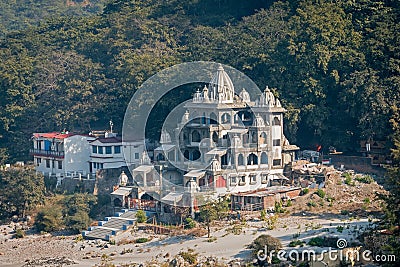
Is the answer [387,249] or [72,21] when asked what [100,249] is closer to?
[387,249]

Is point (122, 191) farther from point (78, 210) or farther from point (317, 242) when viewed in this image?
point (317, 242)

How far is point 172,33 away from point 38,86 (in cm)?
972

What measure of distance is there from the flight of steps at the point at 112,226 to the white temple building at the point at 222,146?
2.03m

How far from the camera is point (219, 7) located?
73.1 m

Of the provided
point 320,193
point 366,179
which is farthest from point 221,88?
point 366,179

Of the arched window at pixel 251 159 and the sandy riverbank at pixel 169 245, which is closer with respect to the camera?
the sandy riverbank at pixel 169 245

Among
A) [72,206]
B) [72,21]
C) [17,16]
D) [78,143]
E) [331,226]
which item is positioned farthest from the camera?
[17,16]

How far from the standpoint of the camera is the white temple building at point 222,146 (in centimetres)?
5210

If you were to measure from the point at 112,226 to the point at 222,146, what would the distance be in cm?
708

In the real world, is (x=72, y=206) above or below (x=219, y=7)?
below

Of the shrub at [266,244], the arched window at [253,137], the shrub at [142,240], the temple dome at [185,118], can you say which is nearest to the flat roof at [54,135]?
the temple dome at [185,118]

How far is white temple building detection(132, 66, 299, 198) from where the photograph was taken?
5210cm

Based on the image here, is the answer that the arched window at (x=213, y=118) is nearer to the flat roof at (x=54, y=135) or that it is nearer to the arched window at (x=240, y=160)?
the arched window at (x=240, y=160)

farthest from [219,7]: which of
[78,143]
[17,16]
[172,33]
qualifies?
[17,16]
